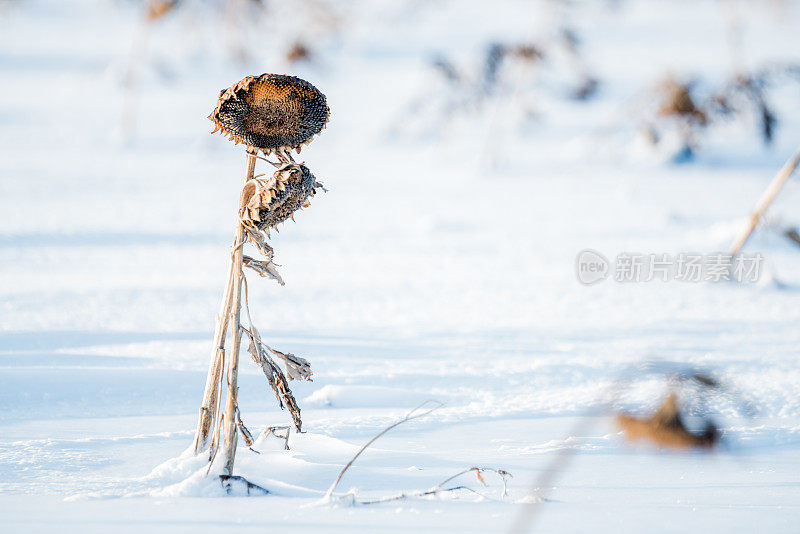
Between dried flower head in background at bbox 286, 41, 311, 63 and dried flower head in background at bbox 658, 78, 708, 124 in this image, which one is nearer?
dried flower head in background at bbox 658, 78, 708, 124

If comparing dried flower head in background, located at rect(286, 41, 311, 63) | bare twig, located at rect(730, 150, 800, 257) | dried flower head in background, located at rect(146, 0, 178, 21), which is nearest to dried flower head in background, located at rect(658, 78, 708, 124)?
dried flower head in background, located at rect(286, 41, 311, 63)

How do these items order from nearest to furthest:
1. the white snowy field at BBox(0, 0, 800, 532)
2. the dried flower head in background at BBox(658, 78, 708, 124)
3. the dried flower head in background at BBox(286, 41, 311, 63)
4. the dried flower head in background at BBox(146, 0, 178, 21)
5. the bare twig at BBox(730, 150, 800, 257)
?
the bare twig at BBox(730, 150, 800, 257)
the white snowy field at BBox(0, 0, 800, 532)
the dried flower head in background at BBox(658, 78, 708, 124)
the dried flower head in background at BBox(146, 0, 178, 21)
the dried flower head in background at BBox(286, 41, 311, 63)

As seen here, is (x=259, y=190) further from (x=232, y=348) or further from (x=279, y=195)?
(x=232, y=348)

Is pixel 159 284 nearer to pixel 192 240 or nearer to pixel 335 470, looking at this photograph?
pixel 192 240

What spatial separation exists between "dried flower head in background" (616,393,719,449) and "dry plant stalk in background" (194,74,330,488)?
4.01ft

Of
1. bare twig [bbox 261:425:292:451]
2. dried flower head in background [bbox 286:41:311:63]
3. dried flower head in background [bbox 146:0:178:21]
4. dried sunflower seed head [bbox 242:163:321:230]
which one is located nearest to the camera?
dried sunflower seed head [bbox 242:163:321:230]

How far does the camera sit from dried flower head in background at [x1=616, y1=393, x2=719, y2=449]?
0.86 metres

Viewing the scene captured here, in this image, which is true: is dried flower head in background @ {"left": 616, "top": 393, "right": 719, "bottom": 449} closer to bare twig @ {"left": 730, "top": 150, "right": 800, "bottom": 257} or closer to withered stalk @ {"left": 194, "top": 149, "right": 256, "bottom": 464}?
bare twig @ {"left": 730, "top": 150, "right": 800, "bottom": 257}

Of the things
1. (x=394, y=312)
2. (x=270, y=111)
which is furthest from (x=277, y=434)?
(x=394, y=312)

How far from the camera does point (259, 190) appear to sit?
202 centimetres

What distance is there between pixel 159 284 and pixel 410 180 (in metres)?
5.15

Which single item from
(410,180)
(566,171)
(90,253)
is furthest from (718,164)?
(90,253)

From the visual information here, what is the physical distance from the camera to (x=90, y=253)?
20.1ft

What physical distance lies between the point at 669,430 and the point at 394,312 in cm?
404
